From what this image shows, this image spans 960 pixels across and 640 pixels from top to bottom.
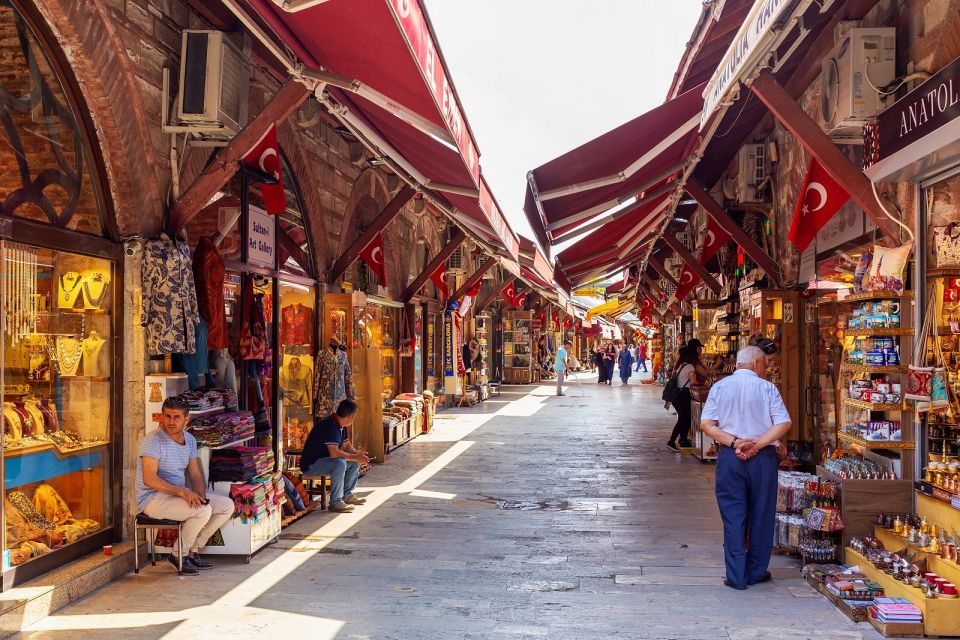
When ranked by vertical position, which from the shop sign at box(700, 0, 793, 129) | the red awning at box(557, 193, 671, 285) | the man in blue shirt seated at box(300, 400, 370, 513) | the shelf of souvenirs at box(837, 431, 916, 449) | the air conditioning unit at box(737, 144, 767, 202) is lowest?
the man in blue shirt seated at box(300, 400, 370, 513)

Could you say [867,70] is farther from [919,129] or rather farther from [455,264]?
[455,264]

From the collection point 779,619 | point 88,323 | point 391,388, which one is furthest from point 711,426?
point 391,388

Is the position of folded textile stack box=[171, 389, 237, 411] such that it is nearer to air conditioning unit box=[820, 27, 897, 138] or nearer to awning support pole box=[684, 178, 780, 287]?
air conditioning unit box=[820, 27, 897, 138]

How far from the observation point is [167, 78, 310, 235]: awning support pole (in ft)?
17.5

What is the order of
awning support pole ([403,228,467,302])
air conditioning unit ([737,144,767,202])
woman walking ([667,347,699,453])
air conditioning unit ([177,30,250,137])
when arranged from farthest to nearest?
awning support pole ([403,228,467,302]), woman walking ([667,347,699,453]), air conditioning unit ([737,144,767,202]), air conditioning unit ([177,30,250,137])

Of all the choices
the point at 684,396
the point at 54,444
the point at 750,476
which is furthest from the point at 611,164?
the point at 684,396

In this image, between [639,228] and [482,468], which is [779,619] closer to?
[482,468]

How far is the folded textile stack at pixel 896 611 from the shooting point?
3.91 m

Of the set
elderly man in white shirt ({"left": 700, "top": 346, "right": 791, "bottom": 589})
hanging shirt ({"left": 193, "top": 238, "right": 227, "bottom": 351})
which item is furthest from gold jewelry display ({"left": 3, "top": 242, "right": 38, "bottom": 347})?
elderly man in white shirt ({"left": 700, "top": 346, "right": 791, "bottom": 589})

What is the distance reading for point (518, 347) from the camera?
88.0 ft

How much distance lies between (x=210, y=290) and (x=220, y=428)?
1.04 metres

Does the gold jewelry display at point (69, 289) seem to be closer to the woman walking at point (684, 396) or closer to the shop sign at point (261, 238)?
the shop sign at point (261, 238)

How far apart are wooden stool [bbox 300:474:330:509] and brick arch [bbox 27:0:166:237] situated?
261cm

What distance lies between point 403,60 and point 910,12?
10.5 ft
